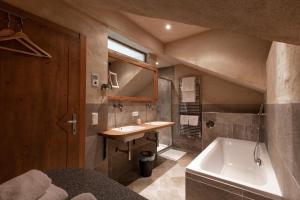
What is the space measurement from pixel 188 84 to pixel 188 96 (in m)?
0.30

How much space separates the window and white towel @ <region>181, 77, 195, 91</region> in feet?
4.15

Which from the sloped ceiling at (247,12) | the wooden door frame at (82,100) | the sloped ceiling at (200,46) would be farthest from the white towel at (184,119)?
the sloped ceiling at (247,12)

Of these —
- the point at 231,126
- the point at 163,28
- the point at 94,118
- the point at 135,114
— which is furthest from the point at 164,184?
the point at 163,28

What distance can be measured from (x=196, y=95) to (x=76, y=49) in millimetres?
2769

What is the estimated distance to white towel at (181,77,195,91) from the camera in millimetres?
3537

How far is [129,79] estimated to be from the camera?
8.50ft

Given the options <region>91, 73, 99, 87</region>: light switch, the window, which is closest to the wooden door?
<region>91, 73, 99, 87</region>: light switch

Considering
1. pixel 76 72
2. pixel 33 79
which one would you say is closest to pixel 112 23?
pixel 76 72

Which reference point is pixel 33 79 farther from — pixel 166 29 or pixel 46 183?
pixel 166 29

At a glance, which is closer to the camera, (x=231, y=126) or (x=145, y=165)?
(x=145, y=165)

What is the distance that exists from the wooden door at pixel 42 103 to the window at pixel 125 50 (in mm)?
634

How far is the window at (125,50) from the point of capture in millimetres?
2327

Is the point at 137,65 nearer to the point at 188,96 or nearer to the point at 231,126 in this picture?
the point at 188,96

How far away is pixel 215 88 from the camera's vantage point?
3.33 metres
